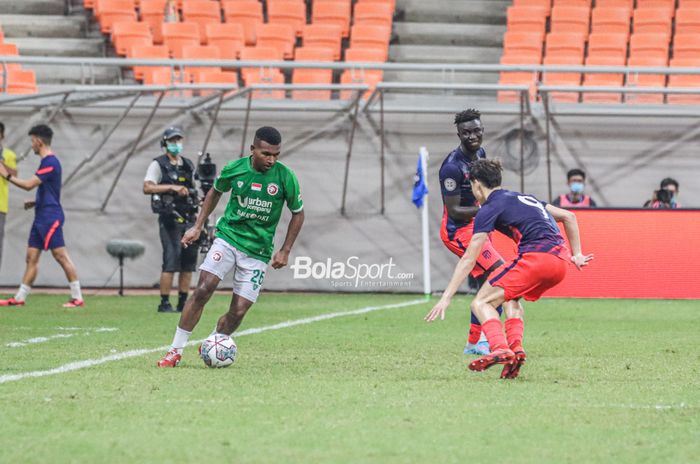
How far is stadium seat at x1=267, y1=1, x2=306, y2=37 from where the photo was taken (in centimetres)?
2445

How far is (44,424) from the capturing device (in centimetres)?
629

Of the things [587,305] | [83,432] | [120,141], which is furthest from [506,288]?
[120,141]

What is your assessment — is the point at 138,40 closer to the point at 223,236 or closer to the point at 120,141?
the point at 120,141

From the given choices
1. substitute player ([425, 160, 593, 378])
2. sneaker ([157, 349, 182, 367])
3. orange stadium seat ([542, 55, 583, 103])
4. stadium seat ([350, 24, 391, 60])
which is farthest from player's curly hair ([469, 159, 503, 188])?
stadium seat ([350, 24, 391, 60])

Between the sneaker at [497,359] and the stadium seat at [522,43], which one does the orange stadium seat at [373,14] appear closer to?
the stadium seat at [522,43]

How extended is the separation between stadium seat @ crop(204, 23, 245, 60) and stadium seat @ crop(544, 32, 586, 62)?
5.95 metres

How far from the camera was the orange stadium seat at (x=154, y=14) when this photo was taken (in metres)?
24.5

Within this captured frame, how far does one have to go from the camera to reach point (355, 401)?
7188 millimetres

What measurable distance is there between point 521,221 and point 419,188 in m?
9.14

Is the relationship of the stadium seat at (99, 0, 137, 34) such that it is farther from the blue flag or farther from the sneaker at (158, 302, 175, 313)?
the sneaker at (158, 302, 175, 313)

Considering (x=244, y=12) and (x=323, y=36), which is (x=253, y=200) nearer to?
(x=323, y=36)

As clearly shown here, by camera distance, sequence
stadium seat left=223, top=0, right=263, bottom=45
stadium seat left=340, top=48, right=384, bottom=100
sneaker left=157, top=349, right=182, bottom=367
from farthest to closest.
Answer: stadium seat left=223, top=0, right=263, bottom=45
stadium seat left=340, top=48, right=384, bottom=100
sneaker left=157, top=349, right=182, bottom=367

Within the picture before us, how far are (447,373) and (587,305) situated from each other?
27.0 feet

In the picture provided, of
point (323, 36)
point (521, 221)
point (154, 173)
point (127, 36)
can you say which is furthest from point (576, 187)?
point (521, 221)
